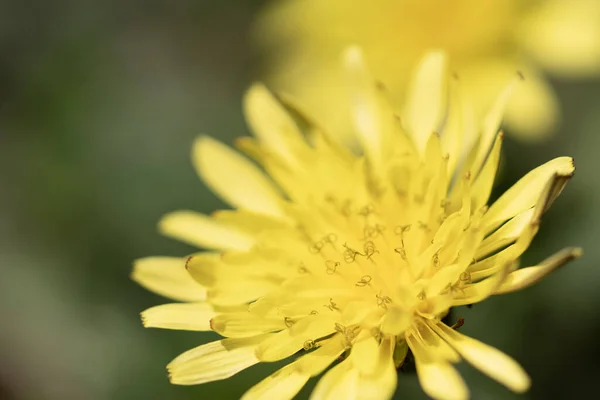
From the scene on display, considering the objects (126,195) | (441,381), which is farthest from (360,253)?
(126,195)

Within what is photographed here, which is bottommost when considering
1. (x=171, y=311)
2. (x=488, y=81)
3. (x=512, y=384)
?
(x=512, y=384)

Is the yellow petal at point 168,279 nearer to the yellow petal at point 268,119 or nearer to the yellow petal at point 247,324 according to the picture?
the yellow petal at point 247,324

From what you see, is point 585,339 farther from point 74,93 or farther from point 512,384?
point 74,93

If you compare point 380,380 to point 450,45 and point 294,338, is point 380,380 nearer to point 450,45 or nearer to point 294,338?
point 294,338

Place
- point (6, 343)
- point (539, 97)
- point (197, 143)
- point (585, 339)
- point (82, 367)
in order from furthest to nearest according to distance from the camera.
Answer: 1. point (6, 343)
2. point (82, 367)
3. point (539, 97)
4. point (585, 339)
5. point (197, 143)

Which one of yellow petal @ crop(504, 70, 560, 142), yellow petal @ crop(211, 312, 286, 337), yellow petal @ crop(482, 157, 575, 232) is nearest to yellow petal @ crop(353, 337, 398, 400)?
yellow petal @ crop(211, 312, 286, 337)

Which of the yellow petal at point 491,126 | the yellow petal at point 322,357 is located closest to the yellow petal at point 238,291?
the yellow petal at point 322,357

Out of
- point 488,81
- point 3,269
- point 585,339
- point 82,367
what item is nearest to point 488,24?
point 488,81

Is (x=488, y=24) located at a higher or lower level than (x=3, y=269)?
lower
